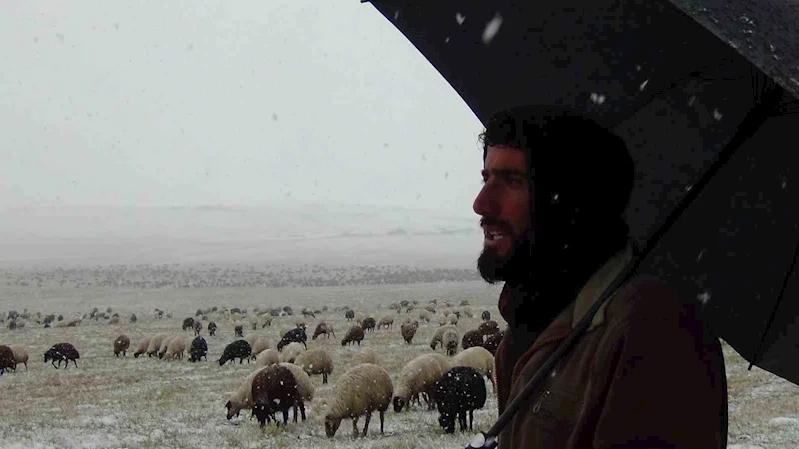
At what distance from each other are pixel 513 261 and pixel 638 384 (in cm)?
57

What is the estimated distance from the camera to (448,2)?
8.87 feet

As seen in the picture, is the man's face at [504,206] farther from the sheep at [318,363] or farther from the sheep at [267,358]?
the sheep at [267,358]

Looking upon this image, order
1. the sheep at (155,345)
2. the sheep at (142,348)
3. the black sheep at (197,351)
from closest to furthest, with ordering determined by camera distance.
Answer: the black sheep at (197,351), the sheep at (142,348), the sheep at (155,345)

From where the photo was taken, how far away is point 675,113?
101 inches

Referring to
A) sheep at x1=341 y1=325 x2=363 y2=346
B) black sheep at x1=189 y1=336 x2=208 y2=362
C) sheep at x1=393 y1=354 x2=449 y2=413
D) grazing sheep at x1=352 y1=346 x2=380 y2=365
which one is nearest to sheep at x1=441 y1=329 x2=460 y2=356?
grazing sheep at x1=352 y1=346 x2=380 y2=365

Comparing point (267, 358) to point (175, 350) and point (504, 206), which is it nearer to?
point (175, 350)

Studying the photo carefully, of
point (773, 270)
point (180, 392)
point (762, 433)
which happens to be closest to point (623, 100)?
point (773, 270)

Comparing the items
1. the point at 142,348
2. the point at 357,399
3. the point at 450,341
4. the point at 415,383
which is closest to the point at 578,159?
the point at 357,399

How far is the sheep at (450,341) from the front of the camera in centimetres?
2342

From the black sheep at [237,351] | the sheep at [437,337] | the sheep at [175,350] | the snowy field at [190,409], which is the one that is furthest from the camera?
the sheep at [175,350]

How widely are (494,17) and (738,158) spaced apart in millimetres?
949

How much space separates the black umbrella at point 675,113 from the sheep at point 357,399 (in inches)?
383

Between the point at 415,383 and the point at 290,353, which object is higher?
the point at 415,383

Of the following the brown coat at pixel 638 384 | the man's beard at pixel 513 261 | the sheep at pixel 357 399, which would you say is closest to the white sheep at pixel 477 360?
the sheep at pixel 357 399
